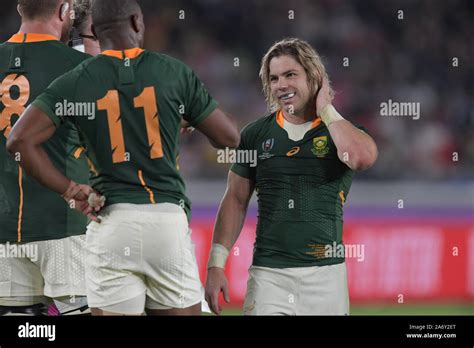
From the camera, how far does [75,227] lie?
12.4 feet

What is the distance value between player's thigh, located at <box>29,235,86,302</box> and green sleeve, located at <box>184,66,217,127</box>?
934mm

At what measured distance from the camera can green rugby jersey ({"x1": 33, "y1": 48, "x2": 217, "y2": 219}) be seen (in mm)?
3141

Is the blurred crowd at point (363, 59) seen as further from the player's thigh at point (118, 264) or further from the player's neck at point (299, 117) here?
the player's thigh at point (118, 264)

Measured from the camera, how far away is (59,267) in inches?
146

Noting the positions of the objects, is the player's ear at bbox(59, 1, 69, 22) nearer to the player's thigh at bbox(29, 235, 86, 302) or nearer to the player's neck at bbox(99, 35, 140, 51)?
the player's neck at bbox(99, 35, 140, 51)

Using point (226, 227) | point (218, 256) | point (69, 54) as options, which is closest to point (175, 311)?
point (218, 256)

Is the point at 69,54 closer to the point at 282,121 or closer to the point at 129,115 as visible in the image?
the point at 129,115

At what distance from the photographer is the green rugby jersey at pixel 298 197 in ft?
11.7

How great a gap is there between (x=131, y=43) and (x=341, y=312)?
4.85ft

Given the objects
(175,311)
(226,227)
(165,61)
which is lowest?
(175,311)

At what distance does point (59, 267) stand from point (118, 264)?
2.20 feet

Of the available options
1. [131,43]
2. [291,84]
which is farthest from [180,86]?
[291,84]

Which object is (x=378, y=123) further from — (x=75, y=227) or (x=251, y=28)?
(x=75, y=227)

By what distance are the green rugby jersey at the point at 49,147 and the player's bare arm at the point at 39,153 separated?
0.48 meters
